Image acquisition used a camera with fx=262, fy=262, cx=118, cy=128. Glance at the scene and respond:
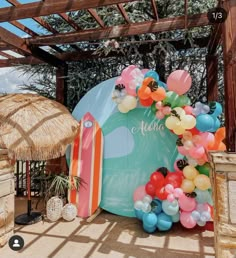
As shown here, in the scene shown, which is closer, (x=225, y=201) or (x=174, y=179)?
(x=225, y=201)

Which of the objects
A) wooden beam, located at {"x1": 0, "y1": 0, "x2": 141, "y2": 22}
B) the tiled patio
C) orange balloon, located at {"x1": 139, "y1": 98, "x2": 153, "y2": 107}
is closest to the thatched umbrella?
the tiled patio

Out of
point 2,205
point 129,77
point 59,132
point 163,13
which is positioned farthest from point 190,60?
point 2,205

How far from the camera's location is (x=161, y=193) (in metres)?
3.72

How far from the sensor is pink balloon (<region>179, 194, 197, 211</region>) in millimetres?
3592

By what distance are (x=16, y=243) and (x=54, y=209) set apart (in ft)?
3.21

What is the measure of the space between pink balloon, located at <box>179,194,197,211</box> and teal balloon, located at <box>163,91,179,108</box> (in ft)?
4.31

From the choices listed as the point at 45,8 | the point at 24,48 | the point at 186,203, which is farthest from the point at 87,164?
the point at 45,8

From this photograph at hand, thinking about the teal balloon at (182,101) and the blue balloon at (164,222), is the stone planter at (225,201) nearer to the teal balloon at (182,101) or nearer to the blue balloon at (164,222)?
the blue balloon at (164,222)

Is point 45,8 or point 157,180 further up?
point 45,8

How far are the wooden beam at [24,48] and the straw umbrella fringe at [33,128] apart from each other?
0.79m

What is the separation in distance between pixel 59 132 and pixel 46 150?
371 mm

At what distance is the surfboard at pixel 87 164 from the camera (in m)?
4.46

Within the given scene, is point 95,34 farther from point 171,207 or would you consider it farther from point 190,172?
point 171,207

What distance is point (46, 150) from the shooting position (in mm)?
3871
